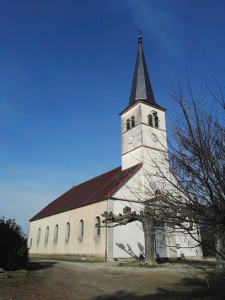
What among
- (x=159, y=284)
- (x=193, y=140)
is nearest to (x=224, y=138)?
(x=193, y=140)

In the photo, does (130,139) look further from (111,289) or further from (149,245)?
(111,289)

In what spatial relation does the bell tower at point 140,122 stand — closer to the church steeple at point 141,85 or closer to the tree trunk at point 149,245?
the church steeple at point 141,85

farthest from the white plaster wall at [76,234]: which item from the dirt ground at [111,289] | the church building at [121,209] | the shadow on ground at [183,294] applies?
the shadow on ground at [183,294]

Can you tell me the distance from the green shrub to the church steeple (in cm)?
1770

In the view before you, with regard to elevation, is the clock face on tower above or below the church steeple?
below

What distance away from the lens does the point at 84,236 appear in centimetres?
1981

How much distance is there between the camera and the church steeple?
25.0 metres

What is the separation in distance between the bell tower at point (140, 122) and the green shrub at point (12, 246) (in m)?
13.0

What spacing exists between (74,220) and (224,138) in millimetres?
20146

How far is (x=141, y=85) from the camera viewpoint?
25.8 metres

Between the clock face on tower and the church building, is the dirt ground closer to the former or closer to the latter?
the church building

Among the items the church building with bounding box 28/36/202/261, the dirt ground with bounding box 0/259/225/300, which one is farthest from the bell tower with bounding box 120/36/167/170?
the dirt ground with bounding box 0/259/225/300

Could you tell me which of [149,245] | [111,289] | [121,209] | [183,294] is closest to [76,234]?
[121,209]

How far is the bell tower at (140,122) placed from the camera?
22089 millimetres
